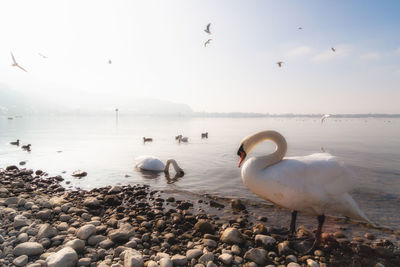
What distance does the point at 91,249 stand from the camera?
4547 mm

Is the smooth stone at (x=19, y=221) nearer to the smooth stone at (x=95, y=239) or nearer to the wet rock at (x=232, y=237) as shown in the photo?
the smooth stone at (x=95, y=239)

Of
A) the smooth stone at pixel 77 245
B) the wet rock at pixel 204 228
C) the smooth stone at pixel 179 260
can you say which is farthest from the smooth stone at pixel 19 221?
the wet rock at pixel 204 228

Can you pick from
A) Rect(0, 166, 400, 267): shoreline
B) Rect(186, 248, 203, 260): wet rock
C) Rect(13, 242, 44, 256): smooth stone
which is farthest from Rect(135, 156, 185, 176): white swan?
Rect(13, 242, 44, 256): smooth stone

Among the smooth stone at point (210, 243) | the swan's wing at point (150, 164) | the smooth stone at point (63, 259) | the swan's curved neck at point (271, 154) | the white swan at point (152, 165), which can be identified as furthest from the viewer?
the swan's wing at point (150, 164)

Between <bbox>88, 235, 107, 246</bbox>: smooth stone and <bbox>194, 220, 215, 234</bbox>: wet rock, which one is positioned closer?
<bbox>88, 235, 107, 246</bbox>: smooth stone

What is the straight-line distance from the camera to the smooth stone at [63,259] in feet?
12.5

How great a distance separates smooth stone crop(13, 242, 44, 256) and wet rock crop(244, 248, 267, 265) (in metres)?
3.84

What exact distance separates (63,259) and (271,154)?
15.1 ft

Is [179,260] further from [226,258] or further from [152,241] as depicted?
[152,241]

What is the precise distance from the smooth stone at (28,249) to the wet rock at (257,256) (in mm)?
3842

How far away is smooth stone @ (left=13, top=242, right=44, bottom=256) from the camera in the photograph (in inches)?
165

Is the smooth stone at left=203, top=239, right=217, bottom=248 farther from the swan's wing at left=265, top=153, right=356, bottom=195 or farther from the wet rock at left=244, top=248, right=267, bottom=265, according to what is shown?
the swan's wing at left=265, top=153, right=356, bottom=195

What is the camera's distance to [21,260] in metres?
3.95

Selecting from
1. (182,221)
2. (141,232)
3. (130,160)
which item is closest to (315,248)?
(182,221)
